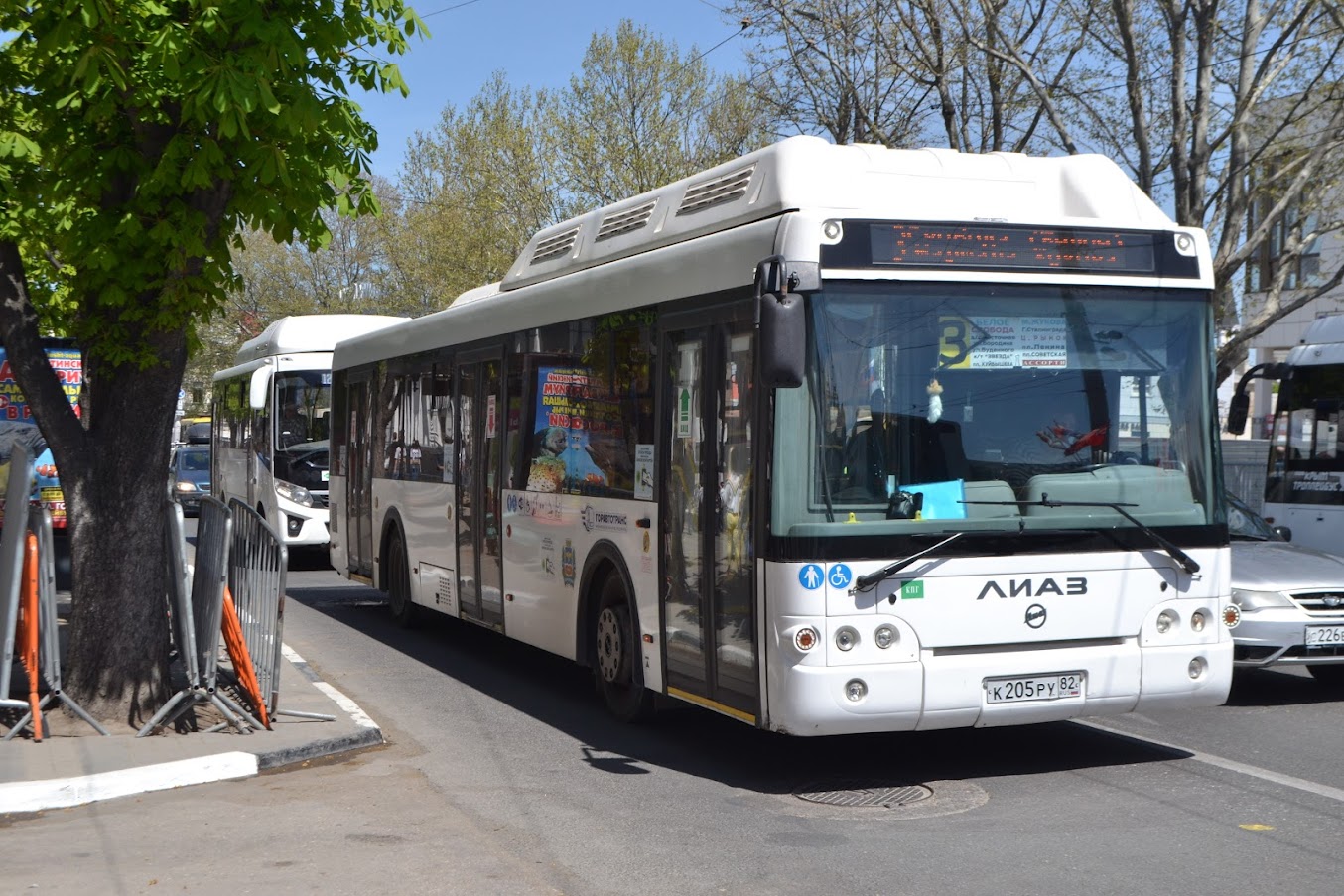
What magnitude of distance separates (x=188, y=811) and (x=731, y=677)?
273 cm

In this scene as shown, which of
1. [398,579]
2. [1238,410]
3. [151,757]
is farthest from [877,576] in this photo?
[398,579]

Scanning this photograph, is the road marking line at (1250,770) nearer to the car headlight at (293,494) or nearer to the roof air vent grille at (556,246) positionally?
the roof air vent grille at (556,246)

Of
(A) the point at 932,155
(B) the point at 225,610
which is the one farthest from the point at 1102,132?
(B) the point at 225,610

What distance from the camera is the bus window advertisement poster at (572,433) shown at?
9656 millimetres

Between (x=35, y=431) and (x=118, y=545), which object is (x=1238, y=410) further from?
(x=35, y=431)

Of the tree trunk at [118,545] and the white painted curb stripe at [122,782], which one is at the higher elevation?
the tree trunk at [118,545]

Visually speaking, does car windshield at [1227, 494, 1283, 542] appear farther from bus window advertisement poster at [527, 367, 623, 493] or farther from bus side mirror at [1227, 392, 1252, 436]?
bus window advertisement poster at [527, 367, 623, 493]

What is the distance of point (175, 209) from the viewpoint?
29.5 feet

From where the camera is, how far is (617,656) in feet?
31.0

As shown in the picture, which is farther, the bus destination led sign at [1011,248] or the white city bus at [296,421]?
the white city bus at [296,421]

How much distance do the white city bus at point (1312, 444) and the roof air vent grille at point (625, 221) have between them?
8.59 metres

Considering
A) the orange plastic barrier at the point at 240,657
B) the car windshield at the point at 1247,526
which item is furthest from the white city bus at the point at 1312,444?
the orange plastic barrier at the point at 240,657

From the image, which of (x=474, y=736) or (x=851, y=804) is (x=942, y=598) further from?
(x=474, y=736)

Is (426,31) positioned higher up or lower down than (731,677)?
higher up
